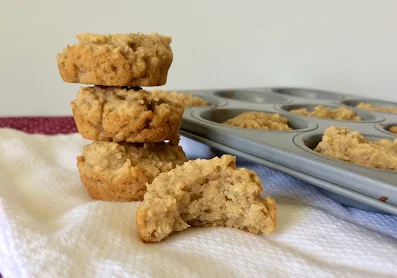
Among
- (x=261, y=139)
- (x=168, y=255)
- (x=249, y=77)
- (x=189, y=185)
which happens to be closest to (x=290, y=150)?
(x=261, y=139)

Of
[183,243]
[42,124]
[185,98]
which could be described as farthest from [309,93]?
[183,243]

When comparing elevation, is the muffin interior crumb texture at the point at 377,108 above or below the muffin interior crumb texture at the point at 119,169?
above

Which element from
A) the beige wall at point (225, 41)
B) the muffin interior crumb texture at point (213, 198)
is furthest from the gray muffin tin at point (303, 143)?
the beige wall at point (225, 41)

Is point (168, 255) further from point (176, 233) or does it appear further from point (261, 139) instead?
point (261, 139)

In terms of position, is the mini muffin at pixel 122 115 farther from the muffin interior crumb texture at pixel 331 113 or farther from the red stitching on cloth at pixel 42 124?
the red stitching on cloth at pixel 42 124

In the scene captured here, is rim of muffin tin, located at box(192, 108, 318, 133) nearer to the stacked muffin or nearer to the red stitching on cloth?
the stacked muffin

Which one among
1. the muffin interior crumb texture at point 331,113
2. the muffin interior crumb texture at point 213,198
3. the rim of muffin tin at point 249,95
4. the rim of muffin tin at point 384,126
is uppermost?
the rim of muffin tin at point 384,126
